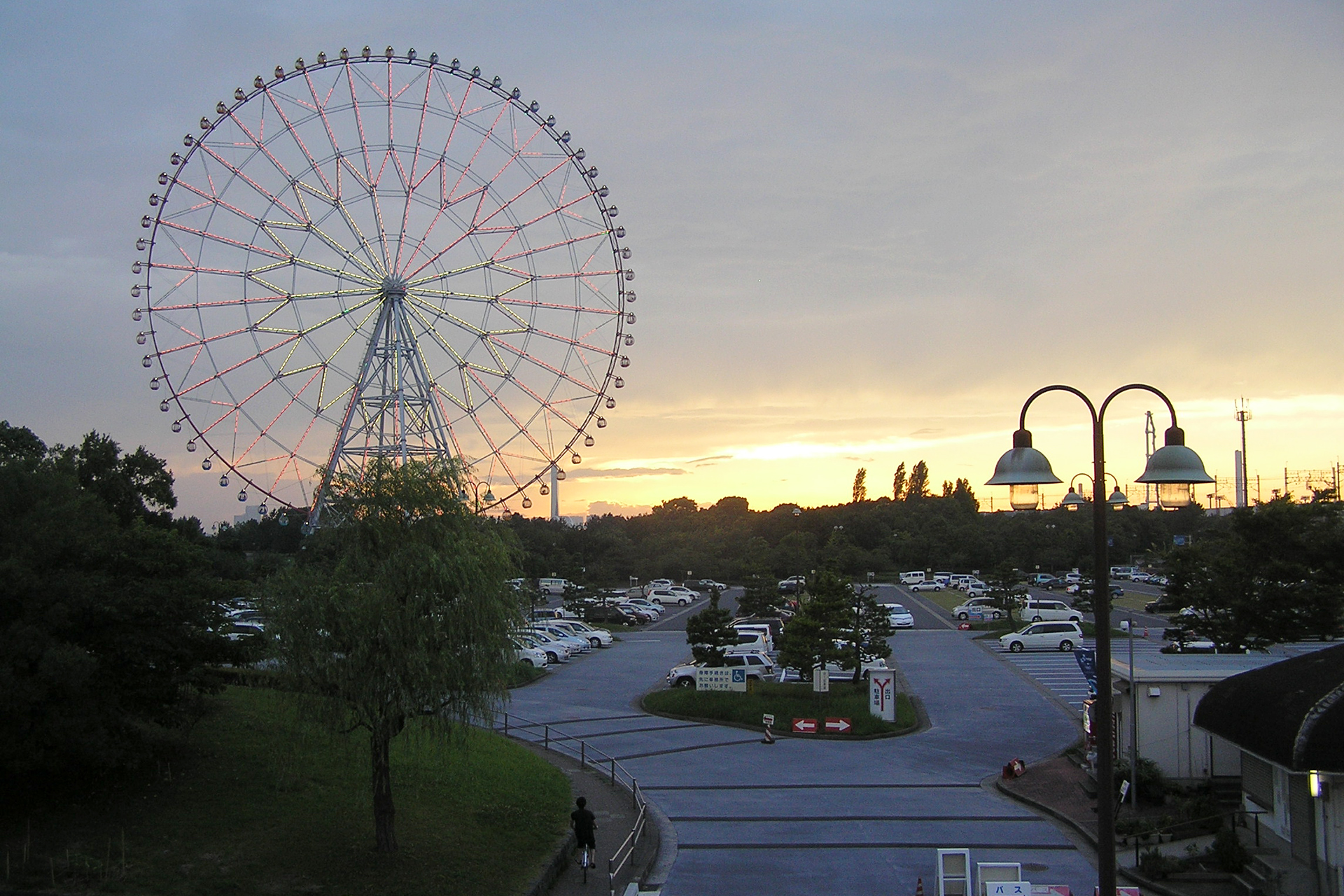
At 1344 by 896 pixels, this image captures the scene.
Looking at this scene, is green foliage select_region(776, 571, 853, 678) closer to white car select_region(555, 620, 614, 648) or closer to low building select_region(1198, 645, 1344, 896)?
low building select_region(1198, 645, 1344, 896)

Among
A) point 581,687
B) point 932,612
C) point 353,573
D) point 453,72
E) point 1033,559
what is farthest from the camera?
point 1033,559

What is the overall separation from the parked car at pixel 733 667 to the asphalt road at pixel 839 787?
1181mm

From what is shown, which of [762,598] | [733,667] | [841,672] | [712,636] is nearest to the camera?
[733,667]

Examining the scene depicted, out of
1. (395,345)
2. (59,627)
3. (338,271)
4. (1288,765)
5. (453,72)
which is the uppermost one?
(453,72)

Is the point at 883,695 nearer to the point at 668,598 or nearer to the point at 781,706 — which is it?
the point at 781,706

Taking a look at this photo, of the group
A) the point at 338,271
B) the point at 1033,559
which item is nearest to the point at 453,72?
the point at 338,271

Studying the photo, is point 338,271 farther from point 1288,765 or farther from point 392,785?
point 1288,765

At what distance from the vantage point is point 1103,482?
371 inches

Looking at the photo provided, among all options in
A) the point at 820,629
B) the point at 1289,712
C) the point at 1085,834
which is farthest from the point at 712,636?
the point at 1289,712

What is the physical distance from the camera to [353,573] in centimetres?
1555

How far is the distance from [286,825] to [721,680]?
59.4ft

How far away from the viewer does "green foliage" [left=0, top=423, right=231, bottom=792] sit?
14.5m

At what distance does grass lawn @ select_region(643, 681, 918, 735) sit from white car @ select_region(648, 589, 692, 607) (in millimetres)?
41865

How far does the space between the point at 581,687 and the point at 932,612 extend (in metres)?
33.7
